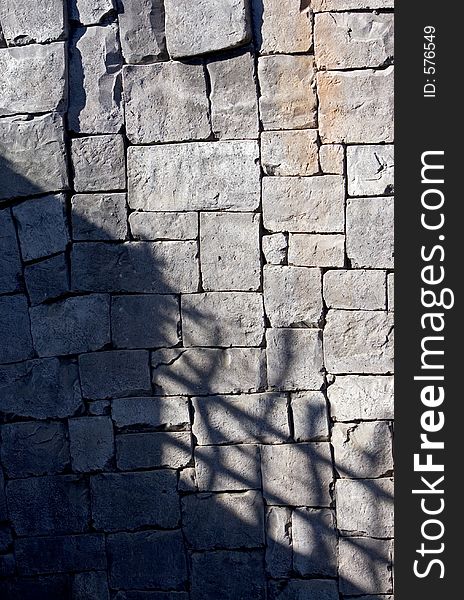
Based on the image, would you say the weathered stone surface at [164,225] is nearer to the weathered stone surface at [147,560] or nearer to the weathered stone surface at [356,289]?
the weathered stone surface at [356,289]

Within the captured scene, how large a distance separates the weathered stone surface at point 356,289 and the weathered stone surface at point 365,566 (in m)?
1.38

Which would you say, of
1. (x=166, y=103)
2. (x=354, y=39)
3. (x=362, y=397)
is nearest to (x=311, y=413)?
(x=362, y=397)

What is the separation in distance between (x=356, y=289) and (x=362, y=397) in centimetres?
62

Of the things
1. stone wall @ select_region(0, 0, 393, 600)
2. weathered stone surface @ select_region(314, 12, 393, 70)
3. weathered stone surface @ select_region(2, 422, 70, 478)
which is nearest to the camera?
weathered stone surface @ select_region(314, 12, 393, 70)

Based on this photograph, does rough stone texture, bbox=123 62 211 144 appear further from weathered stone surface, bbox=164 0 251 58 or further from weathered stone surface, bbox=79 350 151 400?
weathered stone surface, bbox=79 350 151 400

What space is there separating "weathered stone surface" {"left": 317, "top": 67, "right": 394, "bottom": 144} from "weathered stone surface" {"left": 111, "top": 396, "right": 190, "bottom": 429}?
5.81ft

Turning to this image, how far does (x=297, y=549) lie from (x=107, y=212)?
2253 millimetres

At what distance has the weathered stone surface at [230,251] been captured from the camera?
461 cm

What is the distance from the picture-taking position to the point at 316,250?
4.57 metres

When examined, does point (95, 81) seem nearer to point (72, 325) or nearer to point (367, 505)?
point (72, 325)

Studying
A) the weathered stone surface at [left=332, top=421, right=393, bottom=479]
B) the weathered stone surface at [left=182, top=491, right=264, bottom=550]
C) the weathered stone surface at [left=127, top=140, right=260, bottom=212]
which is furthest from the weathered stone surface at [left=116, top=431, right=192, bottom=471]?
the weathered stone surface at [left=127, top=140, right=260, bottom=212]

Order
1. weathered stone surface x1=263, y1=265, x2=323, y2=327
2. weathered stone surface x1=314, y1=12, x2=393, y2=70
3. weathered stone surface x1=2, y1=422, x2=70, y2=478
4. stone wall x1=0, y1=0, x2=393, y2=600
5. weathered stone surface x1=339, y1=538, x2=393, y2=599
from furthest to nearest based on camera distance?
weathered stone surface x1=2, y1=422, x2=70, y2=478 < weathered stone surface x1=339, y1=538, x2=393, y2=599 < weathered stone surface x1=263, y1=265, x2=323, y2=327 < stone wall x1=0, y1=0, x2=393, y2=600 < weathered stone surface x1=314, y1=12, x2=393, y2=70

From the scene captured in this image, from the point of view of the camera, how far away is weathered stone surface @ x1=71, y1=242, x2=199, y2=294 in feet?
15.3

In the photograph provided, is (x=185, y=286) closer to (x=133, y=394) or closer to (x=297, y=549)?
(x=133, y=394)
